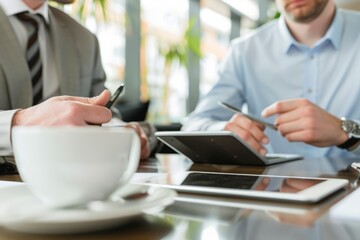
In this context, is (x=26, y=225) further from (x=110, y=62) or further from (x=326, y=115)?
(x=110, y=62)

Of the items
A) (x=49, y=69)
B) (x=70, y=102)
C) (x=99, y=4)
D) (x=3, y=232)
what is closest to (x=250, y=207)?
(x=3, y=232)

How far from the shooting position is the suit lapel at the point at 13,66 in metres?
1.10

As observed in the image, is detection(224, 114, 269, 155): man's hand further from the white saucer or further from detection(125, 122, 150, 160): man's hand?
the white saucer

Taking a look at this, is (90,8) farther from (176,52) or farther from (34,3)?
(34,3)

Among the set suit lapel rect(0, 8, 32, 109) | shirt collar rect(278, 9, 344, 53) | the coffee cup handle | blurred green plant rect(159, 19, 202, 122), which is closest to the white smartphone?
the coffee cup handle

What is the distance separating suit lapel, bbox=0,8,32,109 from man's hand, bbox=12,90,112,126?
1.27ft

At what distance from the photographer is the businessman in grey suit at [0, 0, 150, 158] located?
789 millimetres

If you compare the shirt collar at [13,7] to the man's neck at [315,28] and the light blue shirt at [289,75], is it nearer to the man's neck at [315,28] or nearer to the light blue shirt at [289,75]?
the light blue shirt at [289,75]

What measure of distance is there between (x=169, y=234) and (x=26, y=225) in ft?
0.37

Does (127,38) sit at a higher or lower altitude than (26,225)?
lower

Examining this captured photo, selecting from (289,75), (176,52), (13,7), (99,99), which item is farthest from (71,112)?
(176,52)

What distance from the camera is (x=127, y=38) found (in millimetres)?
3830

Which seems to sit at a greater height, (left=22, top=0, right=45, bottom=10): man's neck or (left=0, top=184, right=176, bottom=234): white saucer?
(left=22, top=0, right=45, bottom=10): man's neck

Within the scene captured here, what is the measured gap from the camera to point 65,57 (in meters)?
1.33
